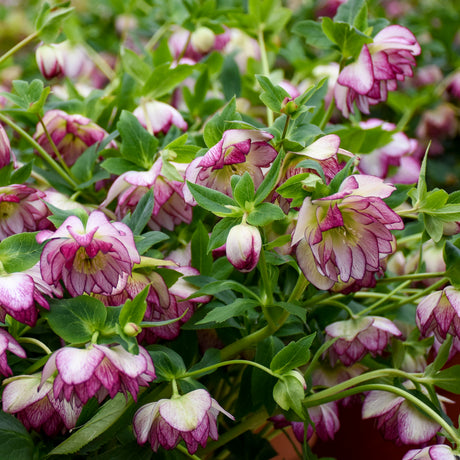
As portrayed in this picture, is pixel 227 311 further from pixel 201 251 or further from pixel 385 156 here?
pixel 385 156

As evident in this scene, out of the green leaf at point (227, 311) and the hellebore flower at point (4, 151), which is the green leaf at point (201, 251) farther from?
the hellebore flower at point (4, 151)

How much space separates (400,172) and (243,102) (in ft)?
0.69

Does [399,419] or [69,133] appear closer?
[399,419]

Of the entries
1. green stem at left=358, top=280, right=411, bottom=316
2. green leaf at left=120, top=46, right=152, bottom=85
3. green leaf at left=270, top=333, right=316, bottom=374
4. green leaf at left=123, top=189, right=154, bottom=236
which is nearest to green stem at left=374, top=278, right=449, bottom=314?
green stem at left=358, top=280, right=411, bottom=316

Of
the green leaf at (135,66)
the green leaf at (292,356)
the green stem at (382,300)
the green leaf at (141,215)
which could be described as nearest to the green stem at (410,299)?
the green stem at (382,300)

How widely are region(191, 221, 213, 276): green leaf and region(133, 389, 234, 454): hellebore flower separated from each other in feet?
0.39

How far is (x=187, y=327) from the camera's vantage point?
0.48 metres

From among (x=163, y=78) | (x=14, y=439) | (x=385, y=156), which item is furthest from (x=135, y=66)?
(x=14, y=439)

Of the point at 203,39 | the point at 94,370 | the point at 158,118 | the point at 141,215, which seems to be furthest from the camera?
the point at 203,39

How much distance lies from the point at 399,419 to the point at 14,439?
298mm

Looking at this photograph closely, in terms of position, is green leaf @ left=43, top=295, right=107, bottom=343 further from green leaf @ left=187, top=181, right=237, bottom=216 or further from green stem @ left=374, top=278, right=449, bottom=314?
green stem @ left=374, top=278, right=449, bottom=314

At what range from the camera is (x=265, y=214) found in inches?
15.8

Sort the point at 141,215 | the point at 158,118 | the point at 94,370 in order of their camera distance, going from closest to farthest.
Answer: the point at 94,370 < the point at 141,215 < the point at 158,118

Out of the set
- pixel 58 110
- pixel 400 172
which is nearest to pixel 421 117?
pixel 400 172
